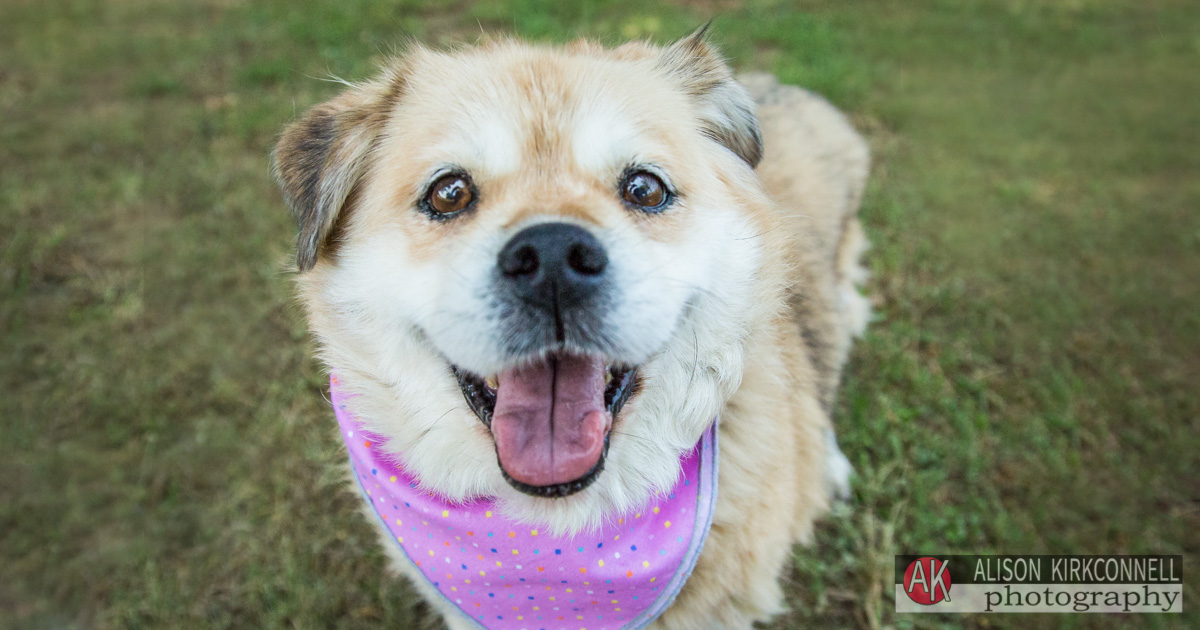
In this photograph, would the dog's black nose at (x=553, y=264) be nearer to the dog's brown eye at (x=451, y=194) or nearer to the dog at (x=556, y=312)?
the dog at (x=556, y=312)

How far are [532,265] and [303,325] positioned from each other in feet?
9.36

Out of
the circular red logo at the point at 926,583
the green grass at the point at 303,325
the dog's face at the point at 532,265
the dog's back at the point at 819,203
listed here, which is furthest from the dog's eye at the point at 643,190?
the circular red logo at the point at 926,583

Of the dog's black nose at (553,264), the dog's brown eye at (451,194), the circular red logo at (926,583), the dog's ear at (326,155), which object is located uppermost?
the dog's ear at (326,155)

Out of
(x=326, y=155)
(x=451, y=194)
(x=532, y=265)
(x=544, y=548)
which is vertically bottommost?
(x=544, y=548)

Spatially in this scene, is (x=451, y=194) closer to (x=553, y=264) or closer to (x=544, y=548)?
(x=553, y=264)

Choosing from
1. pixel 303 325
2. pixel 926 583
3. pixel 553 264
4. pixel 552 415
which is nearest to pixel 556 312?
pixel 553 264

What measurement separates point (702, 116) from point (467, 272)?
105cm

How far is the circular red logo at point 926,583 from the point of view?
2838mm

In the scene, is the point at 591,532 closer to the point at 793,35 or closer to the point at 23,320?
the point at 23,320

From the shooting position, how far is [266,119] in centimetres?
514

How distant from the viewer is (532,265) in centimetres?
154

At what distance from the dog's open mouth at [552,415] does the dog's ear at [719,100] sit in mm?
945

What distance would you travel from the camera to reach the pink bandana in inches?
78.1

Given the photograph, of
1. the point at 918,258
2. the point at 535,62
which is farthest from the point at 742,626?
the point at 918,258
